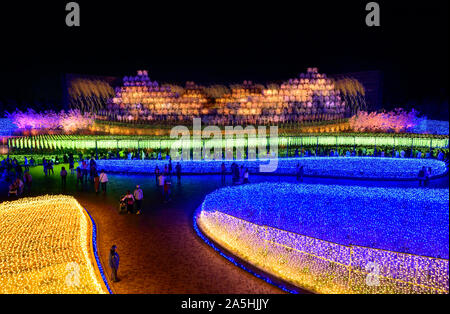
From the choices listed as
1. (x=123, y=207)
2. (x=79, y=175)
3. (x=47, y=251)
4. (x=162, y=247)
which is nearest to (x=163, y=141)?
(x=79, y=175)

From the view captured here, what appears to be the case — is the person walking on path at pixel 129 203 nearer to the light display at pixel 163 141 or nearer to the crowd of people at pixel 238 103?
the light display at pixel 163 141

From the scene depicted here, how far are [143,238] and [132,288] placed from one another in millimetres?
2461

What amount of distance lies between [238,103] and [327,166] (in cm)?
2504

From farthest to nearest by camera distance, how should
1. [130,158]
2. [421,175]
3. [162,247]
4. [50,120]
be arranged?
[50,120] → [130,158] → [421,175] → [162,247]

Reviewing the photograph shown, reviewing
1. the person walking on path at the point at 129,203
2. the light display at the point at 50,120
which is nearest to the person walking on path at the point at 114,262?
the person walking on path at the point at 129,203

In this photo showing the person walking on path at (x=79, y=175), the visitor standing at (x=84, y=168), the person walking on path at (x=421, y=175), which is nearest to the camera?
the person walking on path at (x=421, y=175)

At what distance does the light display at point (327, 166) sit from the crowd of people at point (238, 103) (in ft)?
69.3

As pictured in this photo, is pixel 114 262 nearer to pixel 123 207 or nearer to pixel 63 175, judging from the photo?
pixel 123 207

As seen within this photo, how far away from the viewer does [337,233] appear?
9516mm

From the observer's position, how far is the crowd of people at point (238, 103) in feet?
137

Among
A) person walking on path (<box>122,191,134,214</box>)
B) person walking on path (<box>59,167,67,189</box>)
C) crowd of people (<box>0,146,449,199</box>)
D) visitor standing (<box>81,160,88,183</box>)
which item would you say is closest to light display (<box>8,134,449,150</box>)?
crowd of people (<box>0,146,449,199</box>)

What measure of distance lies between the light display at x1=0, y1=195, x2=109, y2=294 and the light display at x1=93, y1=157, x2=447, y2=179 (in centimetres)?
772

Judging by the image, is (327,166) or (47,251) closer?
(47,251)

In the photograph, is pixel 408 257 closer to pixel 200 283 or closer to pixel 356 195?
pixel 200 283
